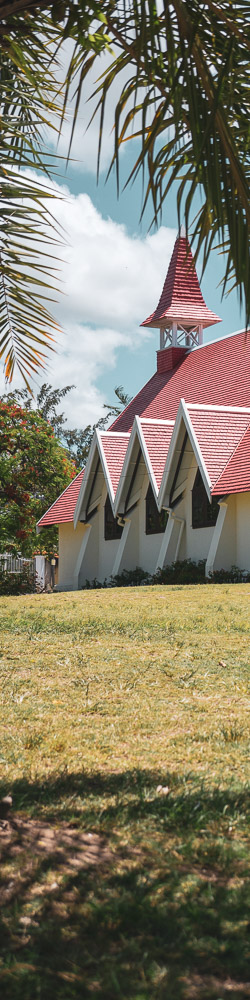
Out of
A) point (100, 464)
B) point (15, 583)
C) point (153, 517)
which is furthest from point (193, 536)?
point (100, 464)

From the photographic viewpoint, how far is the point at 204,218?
542cm

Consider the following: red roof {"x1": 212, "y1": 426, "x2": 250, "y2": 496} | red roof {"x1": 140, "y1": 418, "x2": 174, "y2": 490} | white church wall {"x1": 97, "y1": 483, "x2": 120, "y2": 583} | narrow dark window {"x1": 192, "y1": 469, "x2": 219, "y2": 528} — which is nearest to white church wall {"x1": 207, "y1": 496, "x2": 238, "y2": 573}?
red roof {"x1": 212, "y1": 426, "x2": 250, "y2": 496}

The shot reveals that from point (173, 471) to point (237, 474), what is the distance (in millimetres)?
2991

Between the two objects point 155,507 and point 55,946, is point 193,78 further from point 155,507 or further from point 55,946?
point 155,507

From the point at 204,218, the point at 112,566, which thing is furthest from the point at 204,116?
the point at 112,566

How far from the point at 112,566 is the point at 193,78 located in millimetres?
26763

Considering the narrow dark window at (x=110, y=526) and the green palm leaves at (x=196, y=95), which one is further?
the narrow dark window at (x=110, y=526)

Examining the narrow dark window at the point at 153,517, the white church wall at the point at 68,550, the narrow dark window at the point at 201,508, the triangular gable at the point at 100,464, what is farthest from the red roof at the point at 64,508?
the narrow dark window at the point at 201,508

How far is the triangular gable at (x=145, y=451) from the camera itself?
1098 inches

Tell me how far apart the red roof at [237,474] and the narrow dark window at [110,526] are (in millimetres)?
7008

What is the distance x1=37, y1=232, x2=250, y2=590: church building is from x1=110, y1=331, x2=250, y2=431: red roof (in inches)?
2.0

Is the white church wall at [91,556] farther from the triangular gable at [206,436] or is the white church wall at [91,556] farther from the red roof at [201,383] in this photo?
the triangular gable at [206,436]

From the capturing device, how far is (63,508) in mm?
34219

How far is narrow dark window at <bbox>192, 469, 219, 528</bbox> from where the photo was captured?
83.9 ft
